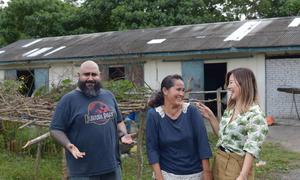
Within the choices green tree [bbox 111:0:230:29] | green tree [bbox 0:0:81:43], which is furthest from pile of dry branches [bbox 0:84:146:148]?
green tree [bbox 0:0:81:43]

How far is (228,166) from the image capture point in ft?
10.6

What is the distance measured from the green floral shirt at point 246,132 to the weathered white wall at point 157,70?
12.8m

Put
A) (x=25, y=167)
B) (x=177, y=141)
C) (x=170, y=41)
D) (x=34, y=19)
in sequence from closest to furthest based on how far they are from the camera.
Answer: (x=177, y=141)
(x=25, y=167)
(x=170, y=41)
(x=34, y=19)

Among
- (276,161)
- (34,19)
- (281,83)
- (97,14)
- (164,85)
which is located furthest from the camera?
(34,19)

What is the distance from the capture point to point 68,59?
18.1 m

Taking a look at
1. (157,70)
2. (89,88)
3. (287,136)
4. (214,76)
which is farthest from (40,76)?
(89,88)

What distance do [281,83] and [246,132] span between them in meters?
11.4

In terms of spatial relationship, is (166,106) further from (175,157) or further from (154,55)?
(154,55)

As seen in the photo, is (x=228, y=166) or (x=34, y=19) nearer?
(x=228, y=166)

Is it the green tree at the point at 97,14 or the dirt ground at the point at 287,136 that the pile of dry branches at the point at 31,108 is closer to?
the dirt ground at the point at 287,136

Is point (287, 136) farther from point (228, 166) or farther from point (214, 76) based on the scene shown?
point (228, 166)

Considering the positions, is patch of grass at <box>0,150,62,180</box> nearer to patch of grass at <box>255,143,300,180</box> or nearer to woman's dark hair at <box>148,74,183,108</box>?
patch of grass at <box>255,143,300,180</box>

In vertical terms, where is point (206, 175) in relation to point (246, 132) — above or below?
below

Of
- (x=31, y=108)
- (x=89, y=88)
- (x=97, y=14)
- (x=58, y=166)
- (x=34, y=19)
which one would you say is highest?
(x=97, y=14)
